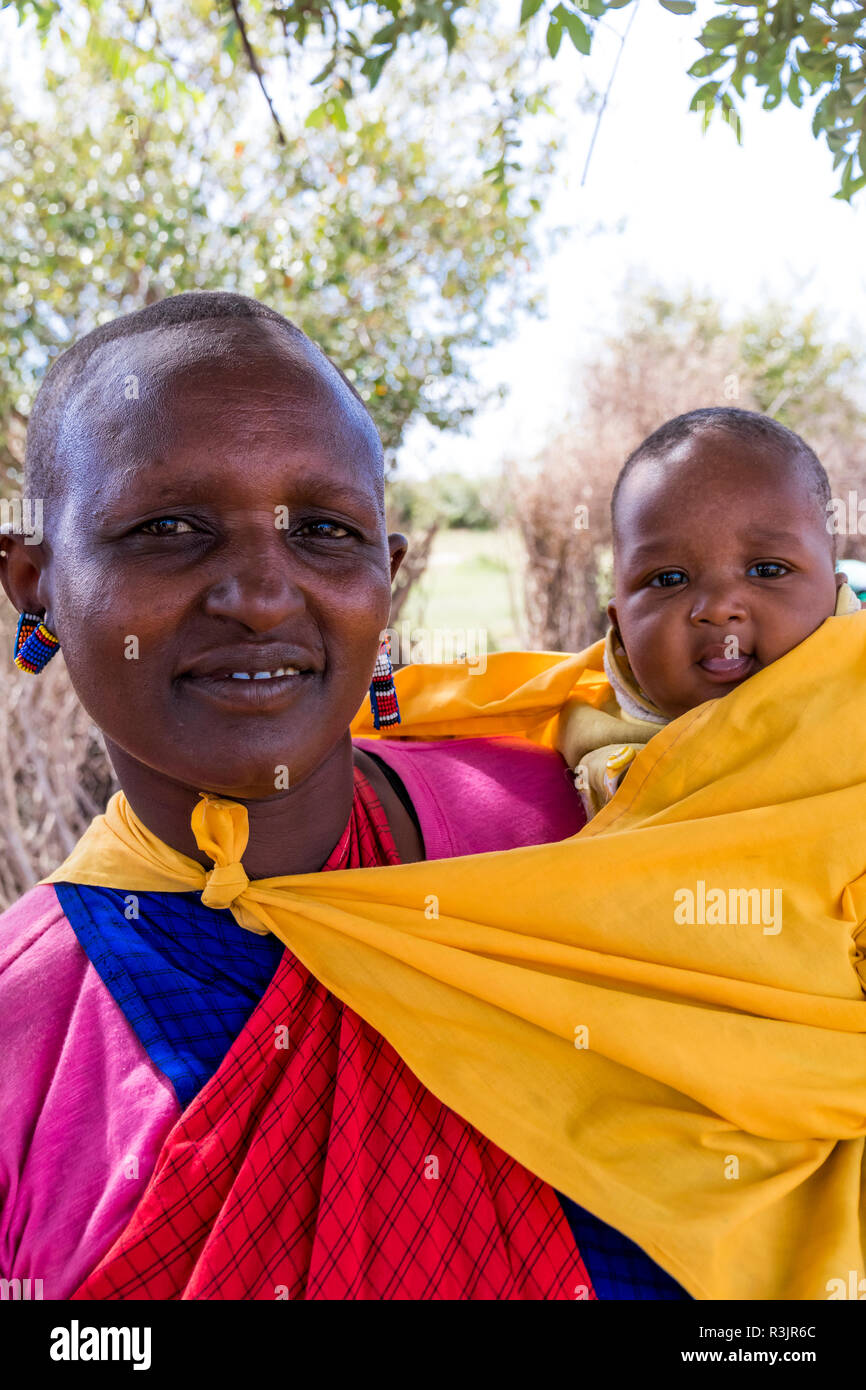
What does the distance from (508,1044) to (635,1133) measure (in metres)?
0.18

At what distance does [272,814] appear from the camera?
149 centimetres

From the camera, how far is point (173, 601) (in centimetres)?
129

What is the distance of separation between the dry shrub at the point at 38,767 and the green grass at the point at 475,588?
2.87 metres

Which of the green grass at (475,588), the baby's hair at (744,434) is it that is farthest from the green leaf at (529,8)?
the green grass at (475,588)

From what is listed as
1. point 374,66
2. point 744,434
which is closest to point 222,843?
point 744,434

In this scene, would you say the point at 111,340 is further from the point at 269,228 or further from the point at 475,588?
the point at 475,588

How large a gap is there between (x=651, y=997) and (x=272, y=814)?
0.56 metres

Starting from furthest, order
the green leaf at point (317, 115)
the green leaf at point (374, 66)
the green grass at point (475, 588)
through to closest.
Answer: the green grass at point (475, 588) < the green leaf at point (317, 115) < the green leaf at point (374, 66)

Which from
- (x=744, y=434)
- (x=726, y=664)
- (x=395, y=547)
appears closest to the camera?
(x=395, y=547)

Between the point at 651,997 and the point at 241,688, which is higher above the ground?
the point at 241,688

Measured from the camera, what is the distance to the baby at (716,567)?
6.14 feet

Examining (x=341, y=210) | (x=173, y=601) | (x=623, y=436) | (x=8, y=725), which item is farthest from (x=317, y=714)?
(x=623, y=436)

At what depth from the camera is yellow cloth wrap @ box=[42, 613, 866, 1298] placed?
1293mm

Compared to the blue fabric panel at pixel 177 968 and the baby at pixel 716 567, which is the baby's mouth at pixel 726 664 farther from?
the blue fabric panel at pixel 177 968
